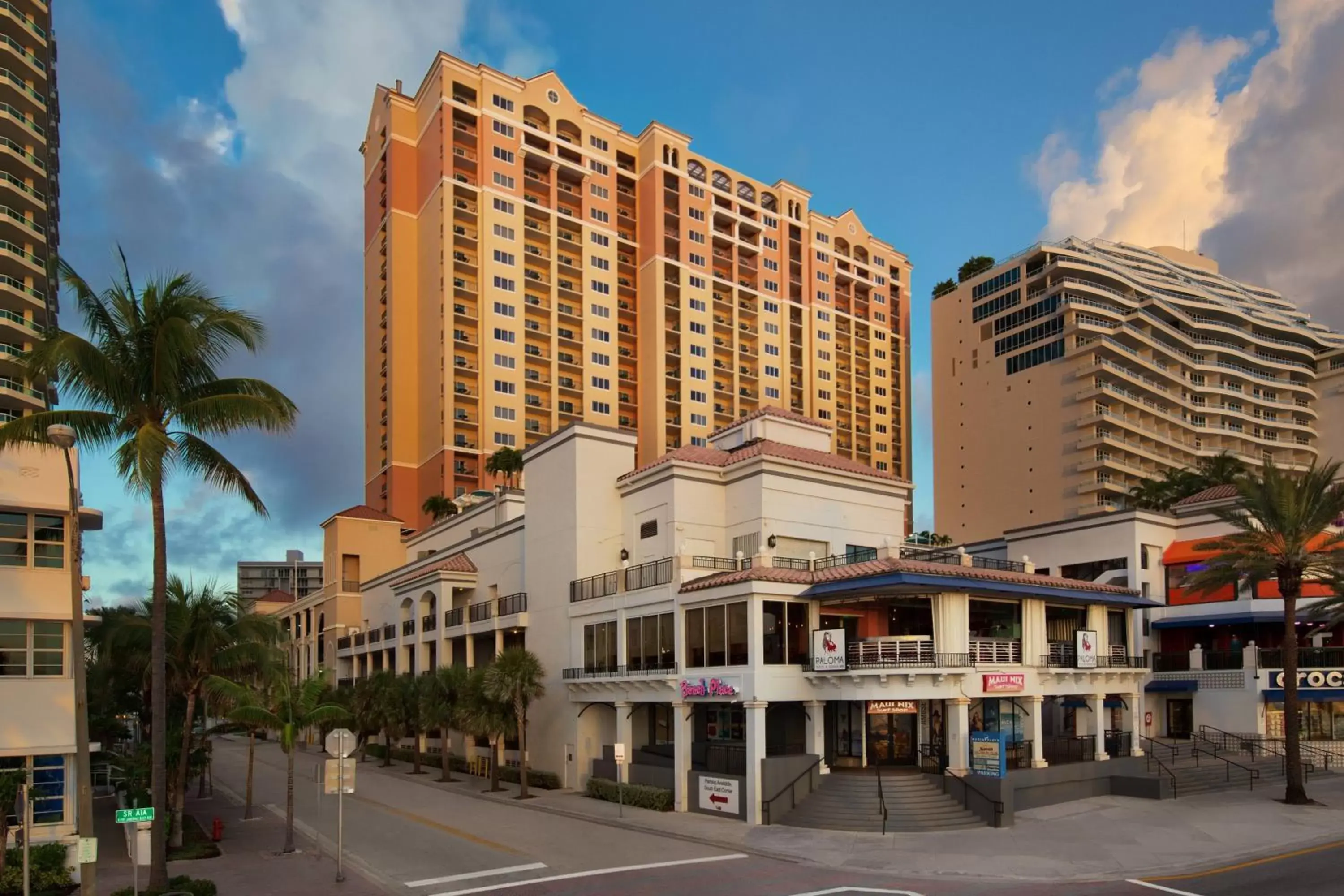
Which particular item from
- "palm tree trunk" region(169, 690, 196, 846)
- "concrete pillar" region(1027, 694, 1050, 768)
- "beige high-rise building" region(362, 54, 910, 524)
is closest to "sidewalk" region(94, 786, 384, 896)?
"palm tree trunk" region(169, 690, 196, 846)

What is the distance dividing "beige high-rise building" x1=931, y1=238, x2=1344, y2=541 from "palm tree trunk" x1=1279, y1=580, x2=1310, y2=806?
60.9 meters

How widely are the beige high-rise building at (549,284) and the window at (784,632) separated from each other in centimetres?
5477

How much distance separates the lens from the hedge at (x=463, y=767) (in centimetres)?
4138

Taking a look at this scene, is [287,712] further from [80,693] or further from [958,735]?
[958,735]

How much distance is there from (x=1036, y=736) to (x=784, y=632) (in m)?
9.36

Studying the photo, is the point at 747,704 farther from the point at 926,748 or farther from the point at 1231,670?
the point at 1231,670

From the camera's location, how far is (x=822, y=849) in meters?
26.0

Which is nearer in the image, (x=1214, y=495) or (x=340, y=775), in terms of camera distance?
(x=340, y=775)

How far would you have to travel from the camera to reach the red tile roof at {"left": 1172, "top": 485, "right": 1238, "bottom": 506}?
52.7 m

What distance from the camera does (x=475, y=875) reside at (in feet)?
77.4

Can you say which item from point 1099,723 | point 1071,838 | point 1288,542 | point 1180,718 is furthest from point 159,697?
point 1180,718

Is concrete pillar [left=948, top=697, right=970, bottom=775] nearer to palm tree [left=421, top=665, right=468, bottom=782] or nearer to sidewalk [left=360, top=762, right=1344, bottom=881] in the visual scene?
sidewalk [left=360, top=762, right=1344, bottom=881]

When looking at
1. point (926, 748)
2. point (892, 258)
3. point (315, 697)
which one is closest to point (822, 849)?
point (926, 748)

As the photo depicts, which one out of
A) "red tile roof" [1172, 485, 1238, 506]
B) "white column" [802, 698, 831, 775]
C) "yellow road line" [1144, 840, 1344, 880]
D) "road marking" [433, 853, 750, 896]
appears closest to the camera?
"road marking" [433, 853, 750, 896]
